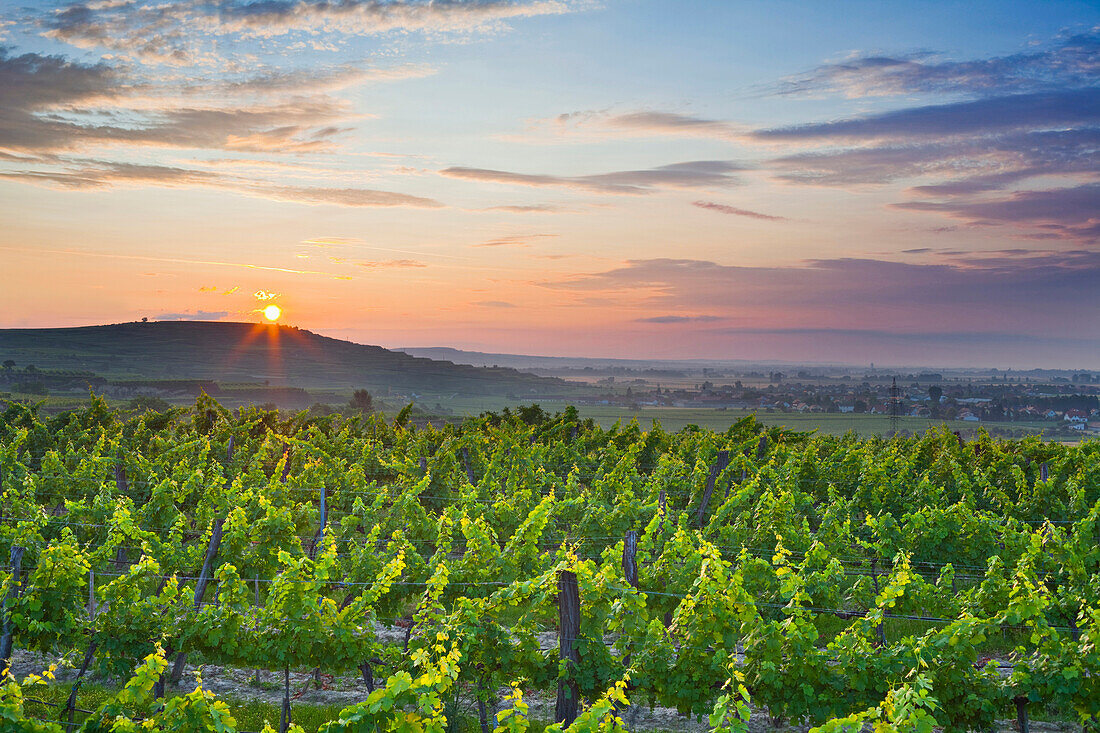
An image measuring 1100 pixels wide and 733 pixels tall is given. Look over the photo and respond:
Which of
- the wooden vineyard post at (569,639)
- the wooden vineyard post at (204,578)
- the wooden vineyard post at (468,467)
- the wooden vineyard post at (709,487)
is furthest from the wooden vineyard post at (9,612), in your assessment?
the wooden vineyard post at (709,487)

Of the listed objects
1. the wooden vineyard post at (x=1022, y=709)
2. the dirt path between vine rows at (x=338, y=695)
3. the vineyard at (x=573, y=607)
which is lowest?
the dirt path between vine rows at (x=338, y=695)

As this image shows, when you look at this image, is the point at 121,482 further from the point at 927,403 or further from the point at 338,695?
the point at 927,403

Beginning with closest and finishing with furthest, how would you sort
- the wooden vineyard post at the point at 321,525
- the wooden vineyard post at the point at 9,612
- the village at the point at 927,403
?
the wooden vineyard post at the point at 9,612, the wooden vineyard post at the point at 321,525, the village at the point at 927,403

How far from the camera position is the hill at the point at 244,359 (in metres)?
123

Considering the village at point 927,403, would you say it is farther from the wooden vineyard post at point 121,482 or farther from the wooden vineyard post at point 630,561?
the wooden vineyard post at point 630,561

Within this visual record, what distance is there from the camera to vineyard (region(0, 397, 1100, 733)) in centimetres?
688

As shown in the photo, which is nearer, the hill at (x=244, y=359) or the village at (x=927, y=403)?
the village at (x=927, y=403)

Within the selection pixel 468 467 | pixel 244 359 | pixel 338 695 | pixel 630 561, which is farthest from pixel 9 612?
pixel 244 359

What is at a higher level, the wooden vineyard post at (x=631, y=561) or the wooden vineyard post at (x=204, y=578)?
the wooden vineyard post at (x=631, y=561)

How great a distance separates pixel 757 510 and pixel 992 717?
5.70m

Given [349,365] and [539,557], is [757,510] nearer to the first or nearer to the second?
[539,557]

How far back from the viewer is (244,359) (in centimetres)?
14138

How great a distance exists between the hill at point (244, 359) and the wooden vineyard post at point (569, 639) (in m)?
117

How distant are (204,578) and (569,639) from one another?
532 centimetres
